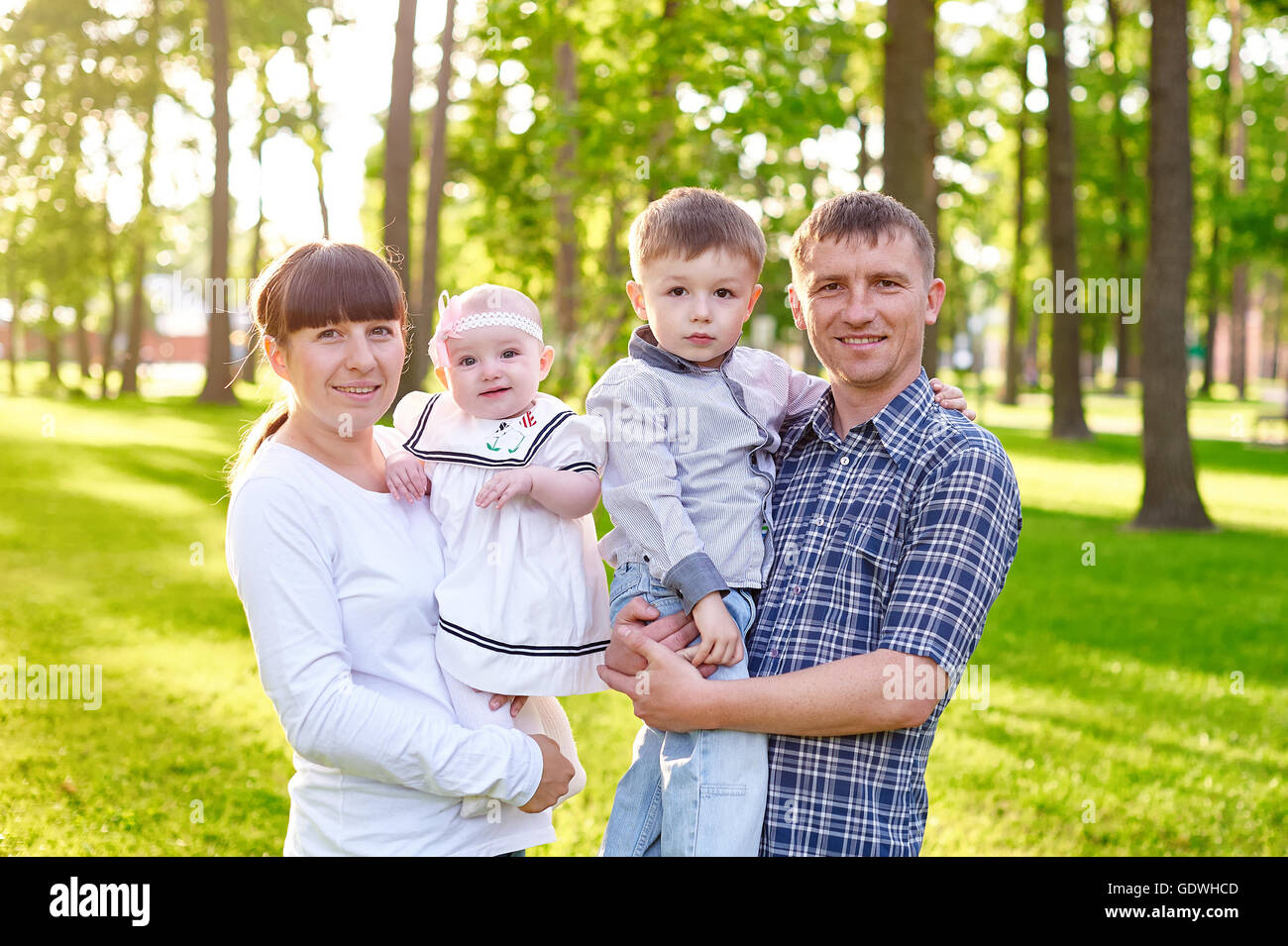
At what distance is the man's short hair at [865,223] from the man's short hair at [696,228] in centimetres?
19

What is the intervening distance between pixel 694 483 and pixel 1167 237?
12.8m

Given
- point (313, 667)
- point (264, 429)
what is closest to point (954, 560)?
point (313, 667)

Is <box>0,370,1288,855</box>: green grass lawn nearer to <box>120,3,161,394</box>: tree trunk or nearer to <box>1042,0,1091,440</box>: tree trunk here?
<box>1042,0,1091,440</box>: tree trunk

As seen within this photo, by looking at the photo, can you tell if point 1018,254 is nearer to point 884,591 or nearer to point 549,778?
point 884,591

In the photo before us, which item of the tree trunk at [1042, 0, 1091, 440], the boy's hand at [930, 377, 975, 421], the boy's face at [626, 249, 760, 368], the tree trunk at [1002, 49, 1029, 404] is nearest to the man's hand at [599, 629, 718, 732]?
the boy's face at [626, 249, 760, 368]

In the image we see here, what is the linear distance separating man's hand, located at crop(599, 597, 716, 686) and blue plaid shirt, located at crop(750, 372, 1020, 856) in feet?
0.61

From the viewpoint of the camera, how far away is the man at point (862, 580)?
260cm

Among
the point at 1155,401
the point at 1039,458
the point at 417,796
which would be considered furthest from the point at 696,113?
the point at 1039,458

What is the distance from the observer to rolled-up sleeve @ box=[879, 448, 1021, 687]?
2.59m

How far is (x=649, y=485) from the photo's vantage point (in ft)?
9.53

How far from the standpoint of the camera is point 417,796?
8.79 feet

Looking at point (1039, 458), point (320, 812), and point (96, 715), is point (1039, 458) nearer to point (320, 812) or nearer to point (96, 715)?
→ point (96, 715)

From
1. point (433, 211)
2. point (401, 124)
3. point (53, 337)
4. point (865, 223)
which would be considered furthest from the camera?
point (53, 337)

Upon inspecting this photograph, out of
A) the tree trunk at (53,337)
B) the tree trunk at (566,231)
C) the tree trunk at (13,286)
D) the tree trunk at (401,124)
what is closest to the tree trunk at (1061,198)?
the tree trunk at (566,231)
